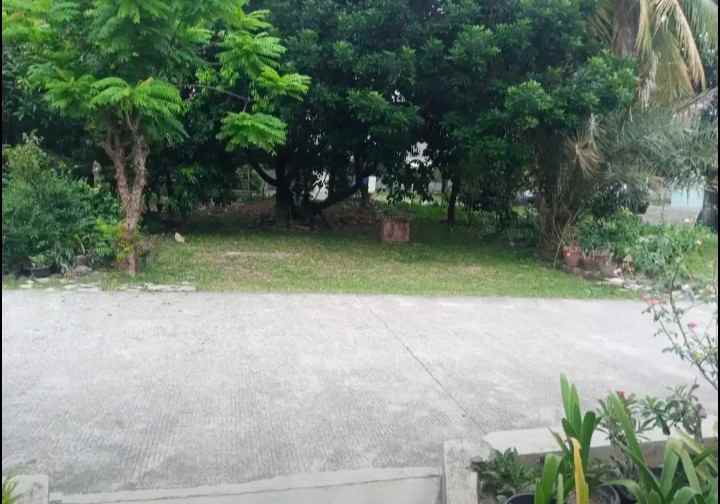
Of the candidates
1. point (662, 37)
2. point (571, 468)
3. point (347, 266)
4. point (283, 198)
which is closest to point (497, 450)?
Answer: point (571, 468)

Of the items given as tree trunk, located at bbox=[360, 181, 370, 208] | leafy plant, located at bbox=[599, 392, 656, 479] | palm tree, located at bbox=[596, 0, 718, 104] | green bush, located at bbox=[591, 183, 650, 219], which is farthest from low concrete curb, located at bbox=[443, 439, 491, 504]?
tree trunk, located at bbox=[360, 181, 370, 208]

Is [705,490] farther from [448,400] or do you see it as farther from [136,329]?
[136,329]

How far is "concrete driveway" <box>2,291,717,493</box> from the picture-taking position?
3377 mm

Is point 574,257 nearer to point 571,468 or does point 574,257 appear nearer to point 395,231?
point 395,231

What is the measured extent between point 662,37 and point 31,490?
11.7 meters

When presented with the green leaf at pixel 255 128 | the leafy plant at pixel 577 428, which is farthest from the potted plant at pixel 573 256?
the leafy plant at pixel 577 428

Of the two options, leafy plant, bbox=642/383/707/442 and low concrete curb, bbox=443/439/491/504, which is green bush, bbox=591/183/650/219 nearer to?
leafy plant, bbox=642/383/707/442

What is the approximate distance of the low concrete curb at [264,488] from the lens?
9.26 feet

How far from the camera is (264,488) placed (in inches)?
117

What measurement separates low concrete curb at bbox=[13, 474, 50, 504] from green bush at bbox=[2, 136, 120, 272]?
525cm

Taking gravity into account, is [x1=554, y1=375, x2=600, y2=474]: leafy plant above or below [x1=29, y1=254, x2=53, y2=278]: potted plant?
above

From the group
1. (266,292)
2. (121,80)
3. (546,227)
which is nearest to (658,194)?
(546,227)

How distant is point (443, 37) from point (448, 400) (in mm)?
7661

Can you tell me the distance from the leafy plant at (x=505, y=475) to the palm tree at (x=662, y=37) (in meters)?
8.97
